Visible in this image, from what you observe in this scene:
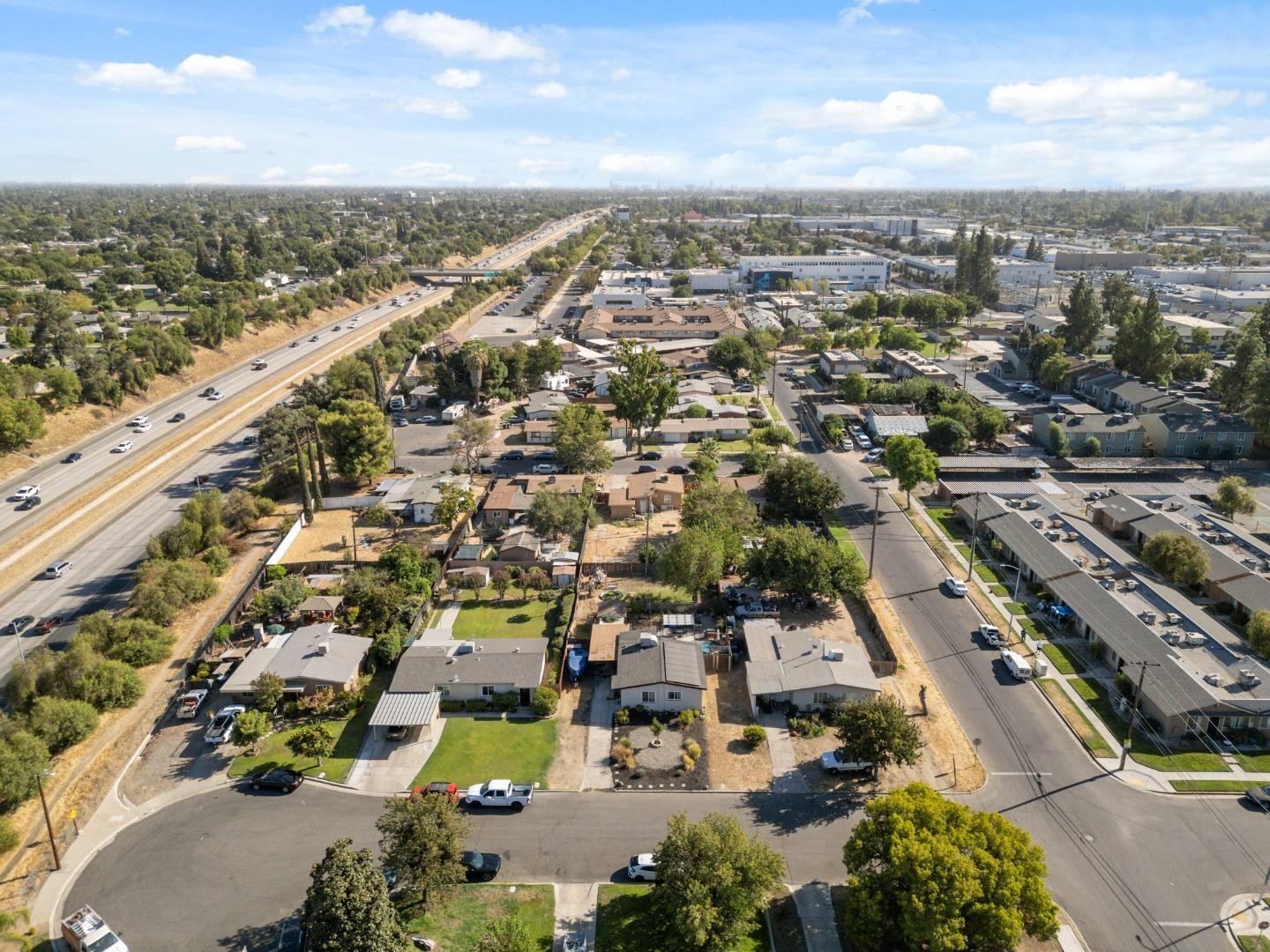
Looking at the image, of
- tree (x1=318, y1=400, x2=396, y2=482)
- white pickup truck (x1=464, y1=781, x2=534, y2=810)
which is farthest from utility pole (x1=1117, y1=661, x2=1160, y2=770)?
tree (x1=318, y1=400, x2=396, y2=482)

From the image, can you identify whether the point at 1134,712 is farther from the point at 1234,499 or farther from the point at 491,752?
the point at 1234,499

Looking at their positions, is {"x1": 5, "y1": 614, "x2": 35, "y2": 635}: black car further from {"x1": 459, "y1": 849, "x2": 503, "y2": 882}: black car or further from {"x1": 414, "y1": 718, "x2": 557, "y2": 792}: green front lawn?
{"x1": 459, "y1": 849, "x2": 503, "y2": 882}: black car

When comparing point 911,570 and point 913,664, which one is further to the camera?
point 911,570

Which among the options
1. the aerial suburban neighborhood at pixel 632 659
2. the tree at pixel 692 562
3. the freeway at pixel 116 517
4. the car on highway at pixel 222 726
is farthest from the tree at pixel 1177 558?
the freeway at pixel 116 517

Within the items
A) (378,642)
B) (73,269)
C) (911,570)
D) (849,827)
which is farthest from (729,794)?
(73,269)

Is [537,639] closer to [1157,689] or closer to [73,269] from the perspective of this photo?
[1157,689]

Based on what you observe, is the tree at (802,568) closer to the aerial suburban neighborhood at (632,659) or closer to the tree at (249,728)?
the aerial suburban neighborhood at (632,659)
